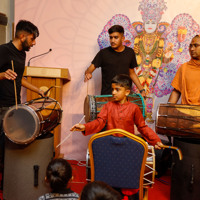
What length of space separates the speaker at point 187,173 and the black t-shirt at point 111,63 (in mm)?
1206

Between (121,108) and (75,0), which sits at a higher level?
(75,0)

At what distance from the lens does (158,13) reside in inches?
155

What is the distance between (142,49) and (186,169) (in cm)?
206

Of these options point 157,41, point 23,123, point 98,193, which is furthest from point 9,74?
point 157,41

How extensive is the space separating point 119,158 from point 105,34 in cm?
253

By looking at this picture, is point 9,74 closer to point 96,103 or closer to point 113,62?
point 96,103

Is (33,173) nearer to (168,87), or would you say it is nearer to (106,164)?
(106,164)

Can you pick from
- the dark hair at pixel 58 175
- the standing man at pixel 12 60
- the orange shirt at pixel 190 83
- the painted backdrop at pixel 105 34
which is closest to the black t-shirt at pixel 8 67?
the standing man at pixel 12 60

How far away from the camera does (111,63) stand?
3.39 metres

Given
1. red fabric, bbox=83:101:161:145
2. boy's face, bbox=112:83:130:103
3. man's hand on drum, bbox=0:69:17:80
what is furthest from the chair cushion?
man's hand on drum, bbox=0:69:17:80

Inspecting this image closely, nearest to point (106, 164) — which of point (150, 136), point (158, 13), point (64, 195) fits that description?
point (64, 195)

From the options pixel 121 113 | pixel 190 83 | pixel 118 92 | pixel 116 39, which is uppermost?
pixel 116 39

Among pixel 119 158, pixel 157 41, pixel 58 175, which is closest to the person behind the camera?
pixel 58 175

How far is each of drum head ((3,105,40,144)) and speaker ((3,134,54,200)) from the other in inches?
6.3
